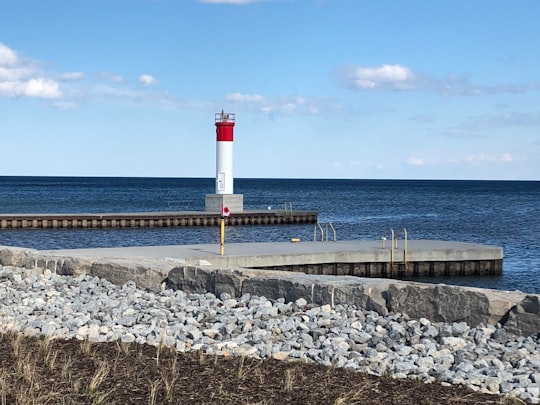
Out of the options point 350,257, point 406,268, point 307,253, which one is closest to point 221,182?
point 406,268

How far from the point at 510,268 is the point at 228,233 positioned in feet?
52.2

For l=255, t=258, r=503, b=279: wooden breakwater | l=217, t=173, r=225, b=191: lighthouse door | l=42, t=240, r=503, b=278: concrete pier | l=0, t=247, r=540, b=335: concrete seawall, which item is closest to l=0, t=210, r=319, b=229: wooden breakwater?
l=217, t=173, r=225, b=191: lighthouse door

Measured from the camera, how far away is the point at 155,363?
6.18 meters

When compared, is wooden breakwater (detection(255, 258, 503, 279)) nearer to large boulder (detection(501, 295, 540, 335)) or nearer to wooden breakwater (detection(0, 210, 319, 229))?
large boulder (detection(501, 295, 540, 335))

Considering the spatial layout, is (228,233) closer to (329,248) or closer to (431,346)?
(329,248)

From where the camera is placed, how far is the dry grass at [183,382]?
5.22m

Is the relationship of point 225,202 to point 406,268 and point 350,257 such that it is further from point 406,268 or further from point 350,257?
point 350,257

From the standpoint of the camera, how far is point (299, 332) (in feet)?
24.5

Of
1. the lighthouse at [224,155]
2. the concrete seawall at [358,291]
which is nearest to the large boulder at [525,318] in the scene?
the concrete seawall at [358,291]

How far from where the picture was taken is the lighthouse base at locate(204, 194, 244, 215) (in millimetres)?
43469

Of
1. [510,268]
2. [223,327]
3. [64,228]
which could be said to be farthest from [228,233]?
[223,327]

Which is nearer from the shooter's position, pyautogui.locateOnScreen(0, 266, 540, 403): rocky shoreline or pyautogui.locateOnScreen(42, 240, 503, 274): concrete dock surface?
pyautogui.locateOnScreen(0, 266, 540, 403): rocky shoreline

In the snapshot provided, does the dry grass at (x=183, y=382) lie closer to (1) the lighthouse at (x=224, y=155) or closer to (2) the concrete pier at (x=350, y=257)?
(2) the concrete pier at (x=350, y=257)

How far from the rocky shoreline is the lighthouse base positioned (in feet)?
110
